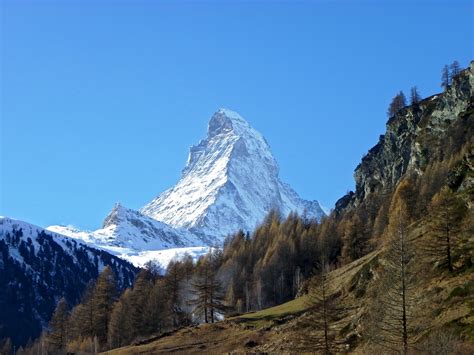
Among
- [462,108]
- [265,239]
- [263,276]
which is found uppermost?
[462,108]

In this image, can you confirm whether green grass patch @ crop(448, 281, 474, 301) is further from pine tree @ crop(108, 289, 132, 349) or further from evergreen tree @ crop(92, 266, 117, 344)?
evergreen tree @ crop(92, 266, 117, 344)

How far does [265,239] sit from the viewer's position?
16138 centimetres

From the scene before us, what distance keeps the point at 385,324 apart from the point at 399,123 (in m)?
133

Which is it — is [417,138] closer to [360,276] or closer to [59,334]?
[360,276]

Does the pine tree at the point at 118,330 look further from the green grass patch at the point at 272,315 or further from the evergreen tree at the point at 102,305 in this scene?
the green grass patch at the point at 272,315

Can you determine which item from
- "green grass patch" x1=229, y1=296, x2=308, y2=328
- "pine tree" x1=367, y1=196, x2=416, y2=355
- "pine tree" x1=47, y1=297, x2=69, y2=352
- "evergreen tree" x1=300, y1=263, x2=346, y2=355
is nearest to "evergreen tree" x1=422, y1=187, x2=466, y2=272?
"evergreen tree" x1=300, y1=263, x2=346, y2=355

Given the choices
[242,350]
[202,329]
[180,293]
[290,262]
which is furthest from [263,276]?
[242,350]

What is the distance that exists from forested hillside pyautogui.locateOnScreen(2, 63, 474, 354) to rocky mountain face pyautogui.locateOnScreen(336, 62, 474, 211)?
15.0 inches

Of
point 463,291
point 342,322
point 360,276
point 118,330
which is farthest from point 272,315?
point 463,291

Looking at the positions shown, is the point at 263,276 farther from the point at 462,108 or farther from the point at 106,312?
the point at 462,108

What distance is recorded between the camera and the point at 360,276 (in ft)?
265

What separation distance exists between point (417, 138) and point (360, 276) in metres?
83.8

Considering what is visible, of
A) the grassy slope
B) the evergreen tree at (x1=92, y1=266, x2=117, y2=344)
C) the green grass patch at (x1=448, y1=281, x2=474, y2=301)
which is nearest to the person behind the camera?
the grassy slope

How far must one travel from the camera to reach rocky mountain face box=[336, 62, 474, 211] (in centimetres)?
14212
